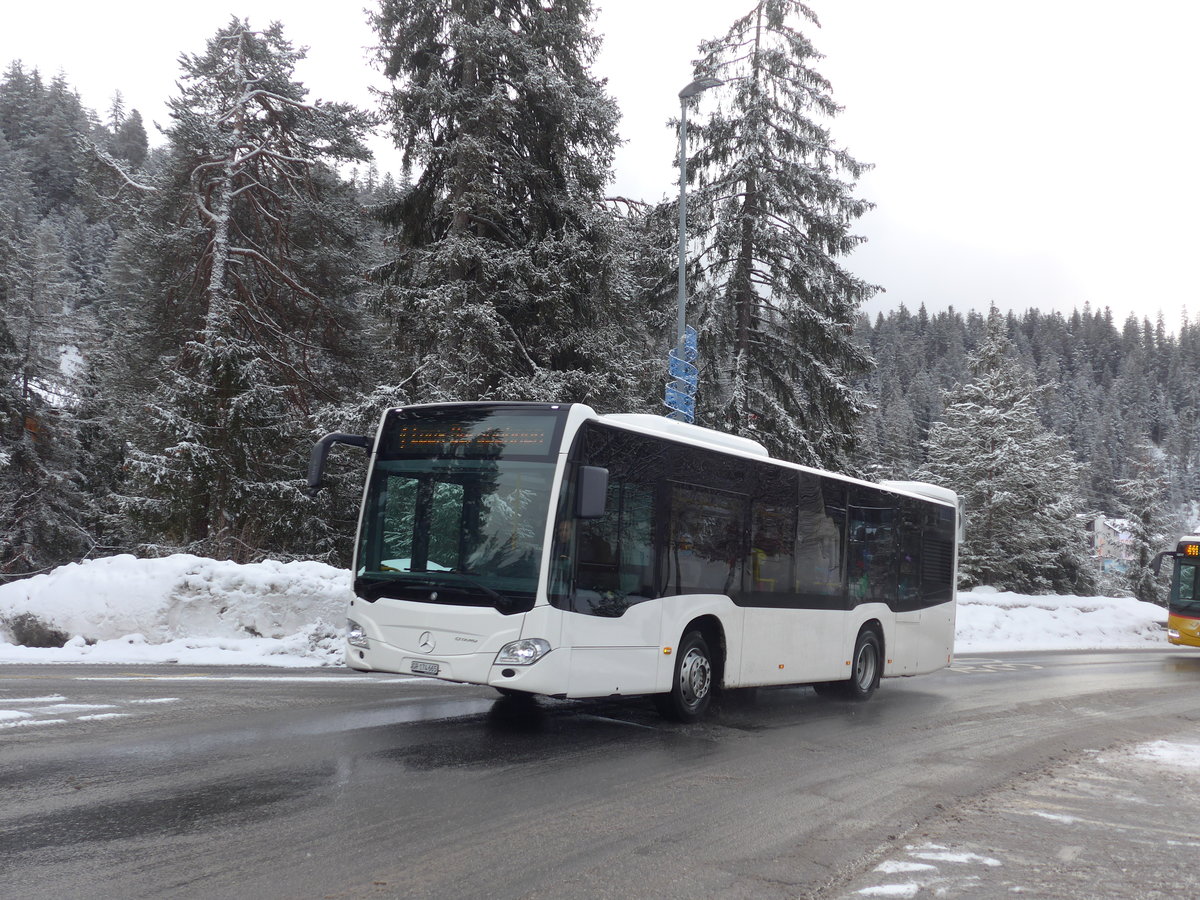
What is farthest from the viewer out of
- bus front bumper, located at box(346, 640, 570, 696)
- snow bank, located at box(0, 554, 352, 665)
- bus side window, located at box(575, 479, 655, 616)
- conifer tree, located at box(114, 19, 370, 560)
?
conifer tree, located at box(114, 19, 370, 560)

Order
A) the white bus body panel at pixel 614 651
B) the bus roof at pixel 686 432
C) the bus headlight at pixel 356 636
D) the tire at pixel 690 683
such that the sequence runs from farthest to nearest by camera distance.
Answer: the tire at pixel 690 683 < the bus roof at pixel 686 432 < the bus headlight at pixel 356 636 < the white bus body panel at pixel 614 651

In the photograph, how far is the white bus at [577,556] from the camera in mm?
8016

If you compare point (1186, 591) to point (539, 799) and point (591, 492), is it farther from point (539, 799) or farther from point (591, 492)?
point (539, 799)

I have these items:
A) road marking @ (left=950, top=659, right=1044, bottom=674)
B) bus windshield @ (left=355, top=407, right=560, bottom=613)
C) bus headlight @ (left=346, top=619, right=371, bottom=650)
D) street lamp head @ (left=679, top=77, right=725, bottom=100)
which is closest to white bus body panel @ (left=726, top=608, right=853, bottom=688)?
bus windshield @ (left=355, top=407, right=560, bottom=613)

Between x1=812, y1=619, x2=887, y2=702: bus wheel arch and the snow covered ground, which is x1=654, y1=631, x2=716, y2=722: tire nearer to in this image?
x1=812, y1=619, x2=887, y2=702: bus wheel arch

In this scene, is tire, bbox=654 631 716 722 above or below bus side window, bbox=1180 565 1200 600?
below

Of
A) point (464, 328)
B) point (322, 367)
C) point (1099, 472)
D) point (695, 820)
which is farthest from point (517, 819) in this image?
point (1099, 472)

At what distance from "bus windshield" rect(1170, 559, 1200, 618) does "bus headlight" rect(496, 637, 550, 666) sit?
22413 mm

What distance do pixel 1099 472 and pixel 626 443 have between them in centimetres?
12662

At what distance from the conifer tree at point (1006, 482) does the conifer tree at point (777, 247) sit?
15.9 metres

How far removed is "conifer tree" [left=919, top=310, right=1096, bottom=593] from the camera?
134 ft

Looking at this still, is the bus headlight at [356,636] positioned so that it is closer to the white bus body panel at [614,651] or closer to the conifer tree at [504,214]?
the white bus body panel at [614,651]

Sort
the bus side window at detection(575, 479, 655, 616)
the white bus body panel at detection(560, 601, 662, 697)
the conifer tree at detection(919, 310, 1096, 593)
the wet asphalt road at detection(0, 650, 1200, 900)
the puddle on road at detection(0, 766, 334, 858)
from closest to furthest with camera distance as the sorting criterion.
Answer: the wet asphalt road at detection(0, 650, 1200, 900) → the puddle on road at detection(0, 766, 334, 858) → the white bus body panel at detection(560, 601, 662, 697) → the bus side window at detection(575, 479, 655, 616) → the conifer tree at detection(919, 310, 1096, 593)

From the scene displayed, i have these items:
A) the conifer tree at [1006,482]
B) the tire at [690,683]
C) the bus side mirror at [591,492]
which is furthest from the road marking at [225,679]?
the conifer tree at [1006,482]
